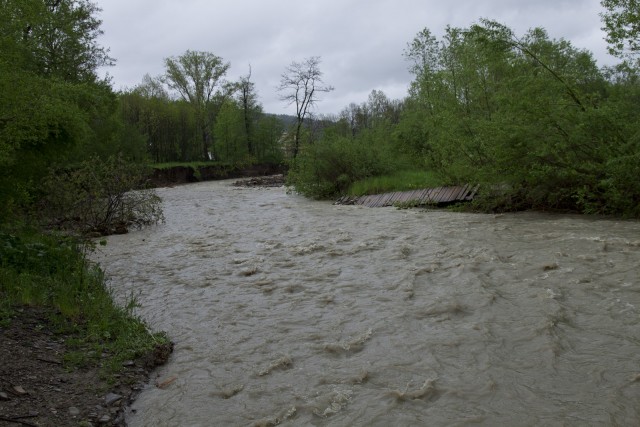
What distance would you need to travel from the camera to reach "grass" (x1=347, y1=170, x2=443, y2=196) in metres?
22.8

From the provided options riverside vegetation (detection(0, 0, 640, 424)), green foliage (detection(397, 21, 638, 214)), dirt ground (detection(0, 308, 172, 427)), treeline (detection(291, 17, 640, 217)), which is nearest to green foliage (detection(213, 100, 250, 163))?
riverside vegetation (detection(0, 0, 640, 424))

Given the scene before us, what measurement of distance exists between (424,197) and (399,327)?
14354 millimetres

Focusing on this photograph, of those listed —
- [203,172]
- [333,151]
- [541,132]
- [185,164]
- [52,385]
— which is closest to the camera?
[52,385]

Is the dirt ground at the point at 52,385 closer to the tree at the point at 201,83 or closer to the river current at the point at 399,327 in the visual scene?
the river current at the point at 399,327

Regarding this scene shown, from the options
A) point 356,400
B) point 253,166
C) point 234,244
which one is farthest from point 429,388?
point 253,166

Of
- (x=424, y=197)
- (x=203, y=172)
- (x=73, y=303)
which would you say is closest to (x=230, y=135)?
(x=203, y=172)

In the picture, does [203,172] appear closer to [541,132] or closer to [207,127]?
[207,127]

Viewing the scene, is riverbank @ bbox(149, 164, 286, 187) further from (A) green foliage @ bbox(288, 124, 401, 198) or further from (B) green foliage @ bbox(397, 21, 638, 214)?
(B) green foliage @ bbox(397, 21, 638, 214)

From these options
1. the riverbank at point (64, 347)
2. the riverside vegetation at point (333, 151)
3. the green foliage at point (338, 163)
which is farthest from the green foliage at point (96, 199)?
the green foliage at point (338, 163)

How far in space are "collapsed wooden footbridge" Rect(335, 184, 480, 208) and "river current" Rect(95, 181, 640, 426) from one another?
19.1 feet

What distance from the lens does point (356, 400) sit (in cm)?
470

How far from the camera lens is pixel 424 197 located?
20422 millimetres

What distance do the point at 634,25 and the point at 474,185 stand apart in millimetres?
8094

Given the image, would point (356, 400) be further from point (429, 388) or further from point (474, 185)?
point (474, 185)
